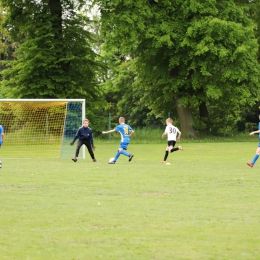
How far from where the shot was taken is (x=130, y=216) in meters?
9.98

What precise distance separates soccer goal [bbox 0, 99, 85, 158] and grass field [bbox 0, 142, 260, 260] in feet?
42.7

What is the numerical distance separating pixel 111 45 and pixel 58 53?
3.16 meters

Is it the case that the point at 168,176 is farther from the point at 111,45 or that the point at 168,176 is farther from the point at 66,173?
the point at 111,45

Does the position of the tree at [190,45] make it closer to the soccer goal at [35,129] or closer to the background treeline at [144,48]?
the background treeline at [144,48]

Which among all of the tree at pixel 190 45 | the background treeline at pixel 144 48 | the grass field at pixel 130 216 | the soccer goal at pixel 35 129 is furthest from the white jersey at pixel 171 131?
the tree at pixel 190 45

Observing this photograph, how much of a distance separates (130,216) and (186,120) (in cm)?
3312

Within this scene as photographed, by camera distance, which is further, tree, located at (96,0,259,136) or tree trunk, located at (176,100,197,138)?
tree trunk, located at (176,100,197,138)

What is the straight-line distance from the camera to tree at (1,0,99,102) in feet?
127

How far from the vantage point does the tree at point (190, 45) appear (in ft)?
126

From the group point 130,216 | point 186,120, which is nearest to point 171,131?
point 130,216

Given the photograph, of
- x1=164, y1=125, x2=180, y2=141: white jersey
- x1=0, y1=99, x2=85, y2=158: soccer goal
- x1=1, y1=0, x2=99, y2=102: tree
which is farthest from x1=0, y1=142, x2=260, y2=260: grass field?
x1=1, y1=0, x2=99, y2=102: tree

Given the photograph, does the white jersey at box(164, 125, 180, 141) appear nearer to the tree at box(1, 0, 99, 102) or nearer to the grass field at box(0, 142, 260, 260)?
the grass field at box(0, 142, 260, 260)

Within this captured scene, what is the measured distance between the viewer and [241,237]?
27.5ft

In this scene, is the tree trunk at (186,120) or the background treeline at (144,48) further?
the tree trunk at (186,120)
